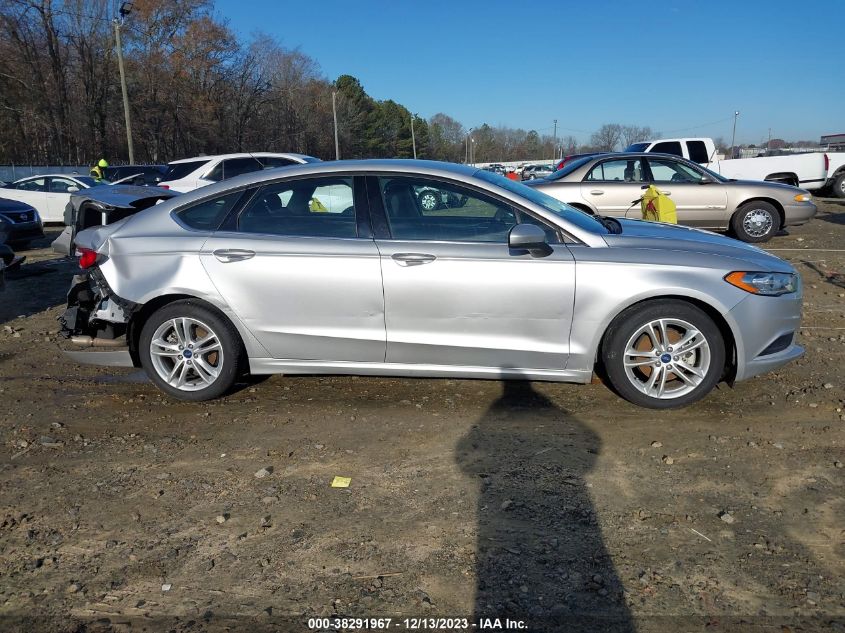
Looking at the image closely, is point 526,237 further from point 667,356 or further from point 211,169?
point 211,169

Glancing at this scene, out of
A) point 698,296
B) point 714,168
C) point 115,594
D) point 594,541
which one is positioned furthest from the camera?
point 714,168

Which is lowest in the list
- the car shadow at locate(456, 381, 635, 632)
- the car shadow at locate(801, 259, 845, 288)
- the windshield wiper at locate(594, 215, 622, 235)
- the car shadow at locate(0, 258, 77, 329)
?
the car shadow at locate(456, 381, 635, 632)

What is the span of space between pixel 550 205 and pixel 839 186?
68.5ft

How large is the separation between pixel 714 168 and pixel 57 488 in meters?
17.1

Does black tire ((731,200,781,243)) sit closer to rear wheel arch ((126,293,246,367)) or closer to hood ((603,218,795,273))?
hood ((603,218,795,273))

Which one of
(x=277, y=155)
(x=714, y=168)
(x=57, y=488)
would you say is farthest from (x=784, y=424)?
(x=714, y=168)

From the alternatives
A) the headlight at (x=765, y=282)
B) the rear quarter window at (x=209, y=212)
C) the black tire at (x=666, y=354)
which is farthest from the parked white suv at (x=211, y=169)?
the headlight at (x=765, y=282)

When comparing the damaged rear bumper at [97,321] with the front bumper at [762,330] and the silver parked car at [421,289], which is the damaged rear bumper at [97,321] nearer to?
the silver parked car at [421,289]

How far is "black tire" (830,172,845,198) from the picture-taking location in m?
20.7

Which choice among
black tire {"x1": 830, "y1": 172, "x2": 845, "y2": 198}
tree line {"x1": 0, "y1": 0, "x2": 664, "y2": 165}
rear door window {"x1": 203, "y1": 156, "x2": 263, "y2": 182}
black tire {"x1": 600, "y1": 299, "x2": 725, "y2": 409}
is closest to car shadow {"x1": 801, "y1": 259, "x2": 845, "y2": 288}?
black tire {"x1": 600, "y1": 299, "x2": 725, "y2": 409}

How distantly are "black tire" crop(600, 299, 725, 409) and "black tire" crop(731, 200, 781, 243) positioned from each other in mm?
8146

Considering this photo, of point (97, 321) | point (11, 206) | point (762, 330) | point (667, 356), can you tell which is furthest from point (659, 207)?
point (11, 206)

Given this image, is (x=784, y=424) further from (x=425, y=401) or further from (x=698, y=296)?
(x=425, y=401)

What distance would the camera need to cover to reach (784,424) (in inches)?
161
